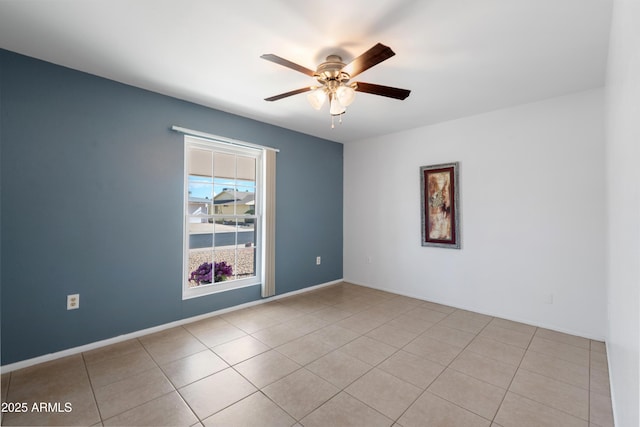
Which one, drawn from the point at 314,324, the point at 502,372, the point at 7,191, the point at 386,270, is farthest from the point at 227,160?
the point at 502,372

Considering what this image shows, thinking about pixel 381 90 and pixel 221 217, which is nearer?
pixel 381 90

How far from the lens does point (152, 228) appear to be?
9.69 feet

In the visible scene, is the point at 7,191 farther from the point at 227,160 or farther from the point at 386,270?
the point at 386,270

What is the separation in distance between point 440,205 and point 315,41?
2.74 metres

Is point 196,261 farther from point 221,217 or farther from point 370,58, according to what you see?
point 370,58

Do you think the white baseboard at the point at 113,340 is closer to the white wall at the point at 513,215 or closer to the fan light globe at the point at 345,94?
the white wall at the point at 513,215

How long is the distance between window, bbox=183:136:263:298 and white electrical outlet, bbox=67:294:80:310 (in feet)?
3.06

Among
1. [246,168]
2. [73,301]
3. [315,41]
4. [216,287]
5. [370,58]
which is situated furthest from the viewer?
[246,168]

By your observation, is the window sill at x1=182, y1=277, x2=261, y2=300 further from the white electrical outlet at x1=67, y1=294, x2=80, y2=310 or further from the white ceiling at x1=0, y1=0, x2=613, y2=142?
the white ceiling at x1=0, y1=0, x2=613, y2=142

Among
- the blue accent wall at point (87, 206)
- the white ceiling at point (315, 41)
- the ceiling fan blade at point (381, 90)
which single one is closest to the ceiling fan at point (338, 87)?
the ceiling fan blade at point (381, 90)

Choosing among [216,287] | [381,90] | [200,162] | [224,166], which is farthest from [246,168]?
[381,90]

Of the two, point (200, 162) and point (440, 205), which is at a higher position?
point (200, 162)

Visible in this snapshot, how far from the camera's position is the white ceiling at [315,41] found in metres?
1.78

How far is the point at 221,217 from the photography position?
357 centimetres
